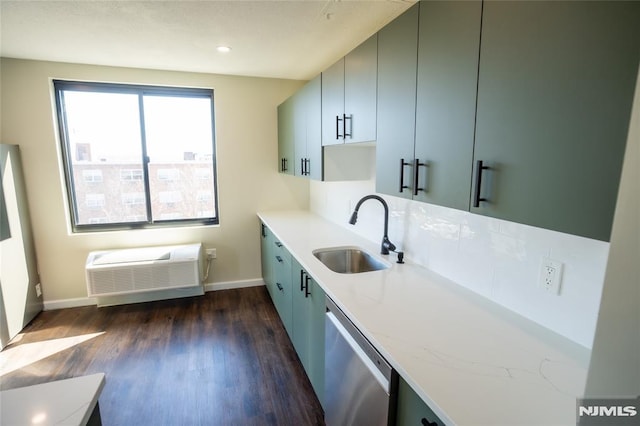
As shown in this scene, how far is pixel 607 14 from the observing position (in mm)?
719

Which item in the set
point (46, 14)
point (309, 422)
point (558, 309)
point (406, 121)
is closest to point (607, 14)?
point (406, 121)

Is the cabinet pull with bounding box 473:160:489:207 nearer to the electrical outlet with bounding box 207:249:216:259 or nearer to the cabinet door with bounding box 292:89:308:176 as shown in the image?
the cabinet door with bounding box 292:89:308:176

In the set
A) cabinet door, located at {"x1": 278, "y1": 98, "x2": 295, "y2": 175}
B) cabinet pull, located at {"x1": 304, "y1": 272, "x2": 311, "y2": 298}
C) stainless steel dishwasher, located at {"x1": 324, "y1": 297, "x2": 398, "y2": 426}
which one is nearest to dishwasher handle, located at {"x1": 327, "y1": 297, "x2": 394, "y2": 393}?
stainless steel dishwasher, located at {"x1": 324, "y1": 297, "x2": 398, "y2": 426}

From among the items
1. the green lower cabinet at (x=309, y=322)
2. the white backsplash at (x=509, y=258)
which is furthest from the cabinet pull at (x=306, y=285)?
the white backsplash at (x=509, y=258)

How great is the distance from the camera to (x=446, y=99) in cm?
122

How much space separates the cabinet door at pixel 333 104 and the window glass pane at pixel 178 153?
184cm

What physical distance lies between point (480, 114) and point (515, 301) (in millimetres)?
792

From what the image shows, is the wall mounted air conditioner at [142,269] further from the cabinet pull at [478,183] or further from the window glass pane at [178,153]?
the cabinet pull at [478,183]

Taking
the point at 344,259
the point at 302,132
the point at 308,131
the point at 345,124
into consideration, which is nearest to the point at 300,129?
the point at 302,132

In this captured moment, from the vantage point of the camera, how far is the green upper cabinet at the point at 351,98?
5.70ft

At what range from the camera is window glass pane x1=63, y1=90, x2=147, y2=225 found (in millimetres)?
3287

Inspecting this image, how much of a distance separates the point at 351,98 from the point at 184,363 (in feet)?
7.51

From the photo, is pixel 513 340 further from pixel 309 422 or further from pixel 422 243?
pixel 309 422

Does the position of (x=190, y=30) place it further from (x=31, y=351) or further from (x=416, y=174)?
(x=31, y=351)
